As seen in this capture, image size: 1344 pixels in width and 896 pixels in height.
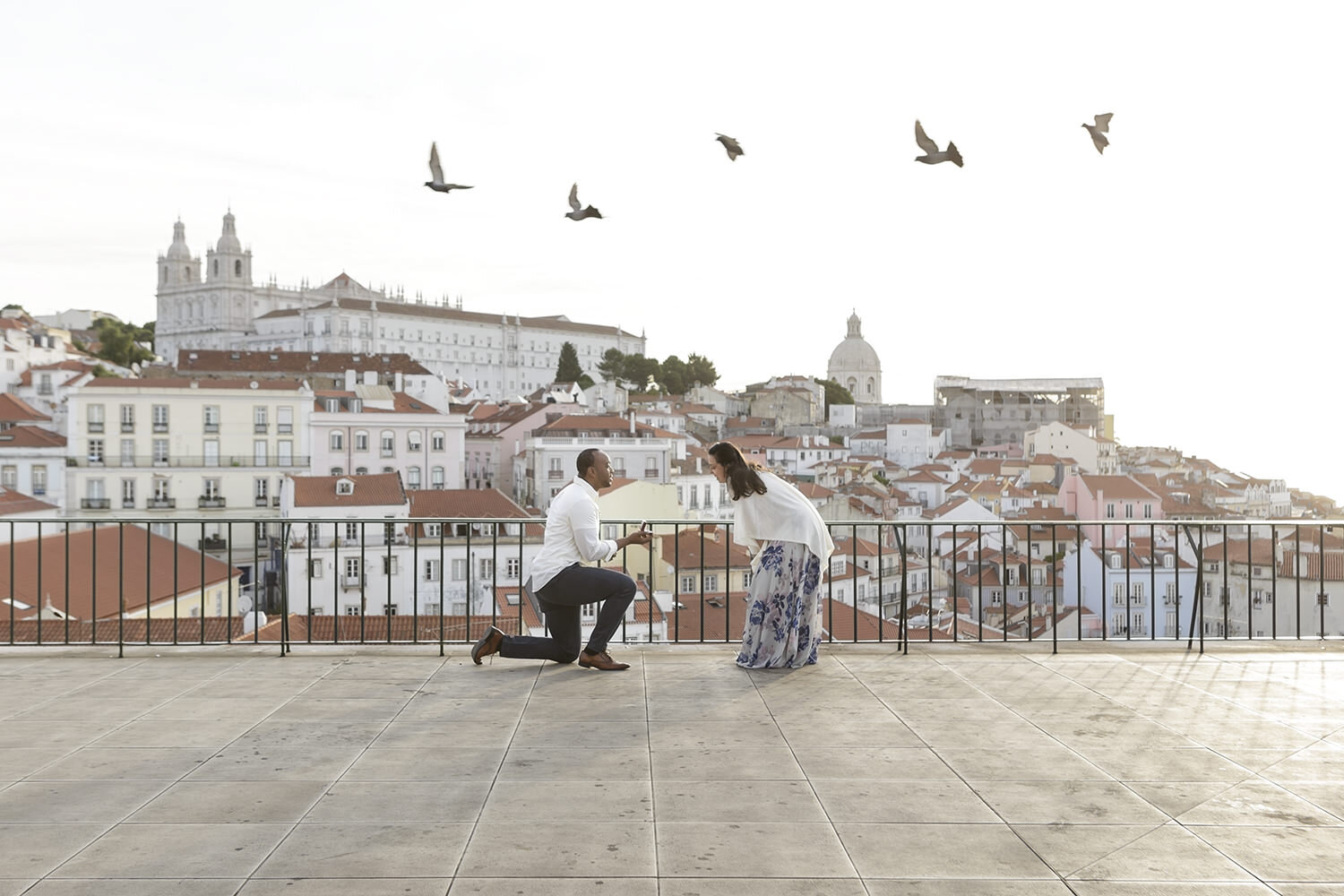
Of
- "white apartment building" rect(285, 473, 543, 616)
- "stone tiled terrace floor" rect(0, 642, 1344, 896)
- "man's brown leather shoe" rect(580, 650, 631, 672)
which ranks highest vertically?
"man's brown leather shoe" rect(580, 650, 631, 672)

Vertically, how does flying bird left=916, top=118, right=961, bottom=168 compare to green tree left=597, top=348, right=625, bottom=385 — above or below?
below

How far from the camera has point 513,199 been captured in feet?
50.6

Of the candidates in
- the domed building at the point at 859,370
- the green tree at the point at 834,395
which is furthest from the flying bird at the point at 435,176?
the domed building at the point at 859,370

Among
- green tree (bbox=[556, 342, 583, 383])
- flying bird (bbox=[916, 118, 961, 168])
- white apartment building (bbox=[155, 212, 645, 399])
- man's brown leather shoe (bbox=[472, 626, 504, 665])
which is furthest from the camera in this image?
white apartment building (bbox=[155, 212, 645, 399])

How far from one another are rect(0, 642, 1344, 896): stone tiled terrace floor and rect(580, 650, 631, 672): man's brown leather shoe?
77 mm

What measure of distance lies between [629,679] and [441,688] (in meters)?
1.01

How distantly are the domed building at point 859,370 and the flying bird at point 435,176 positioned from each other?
6576 inches

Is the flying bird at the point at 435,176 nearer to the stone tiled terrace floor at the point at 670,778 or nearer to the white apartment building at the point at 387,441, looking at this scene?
the stone tiled terrace floor at the point at 670,778

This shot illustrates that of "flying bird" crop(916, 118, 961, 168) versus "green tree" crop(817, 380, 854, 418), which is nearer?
"flying bird" crop(916, 118, 961, 168)

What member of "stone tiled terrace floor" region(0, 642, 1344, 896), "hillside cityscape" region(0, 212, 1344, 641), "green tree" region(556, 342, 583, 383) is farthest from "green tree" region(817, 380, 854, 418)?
"stone tiled terrace floor" region(0, 642, 1344, 896)

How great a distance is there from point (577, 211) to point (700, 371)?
122206 mm

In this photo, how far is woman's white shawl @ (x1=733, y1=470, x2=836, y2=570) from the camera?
6594 mm

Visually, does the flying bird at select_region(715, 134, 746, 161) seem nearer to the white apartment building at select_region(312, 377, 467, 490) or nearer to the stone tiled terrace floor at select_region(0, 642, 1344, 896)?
the stone tiled terrace floor at select_region(0, 642, 1344, 896)

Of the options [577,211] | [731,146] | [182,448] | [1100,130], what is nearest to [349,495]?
[182,448]
